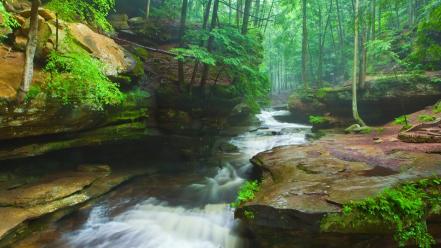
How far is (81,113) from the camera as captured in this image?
8.21 metres

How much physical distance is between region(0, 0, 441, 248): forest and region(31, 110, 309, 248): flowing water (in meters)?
0.05

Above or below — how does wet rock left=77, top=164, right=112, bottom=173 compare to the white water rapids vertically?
above

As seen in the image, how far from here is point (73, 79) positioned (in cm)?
739

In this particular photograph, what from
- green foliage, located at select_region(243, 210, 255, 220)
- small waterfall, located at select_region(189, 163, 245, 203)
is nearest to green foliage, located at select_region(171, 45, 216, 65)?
small waterfall, located at select_region(189, 163, 245, 203)

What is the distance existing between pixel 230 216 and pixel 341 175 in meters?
3.33

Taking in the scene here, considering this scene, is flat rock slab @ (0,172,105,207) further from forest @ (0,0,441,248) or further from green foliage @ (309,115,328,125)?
green foliage @ (309,115,328,125)

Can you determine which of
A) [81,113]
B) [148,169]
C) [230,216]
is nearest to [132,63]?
[81,113]

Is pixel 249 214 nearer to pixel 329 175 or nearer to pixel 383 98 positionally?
pixel 329 175

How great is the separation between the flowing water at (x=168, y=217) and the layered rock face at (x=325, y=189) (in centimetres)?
164

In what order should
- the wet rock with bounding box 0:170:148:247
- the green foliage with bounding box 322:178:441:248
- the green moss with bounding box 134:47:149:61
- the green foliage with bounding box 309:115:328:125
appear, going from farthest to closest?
1. the green foliage with bounding box 309:115:328:125
2. the green moss with bounding box 134:47:149:61
3. the wet rock with bounding box 0:170:148:247
4. the green foliage with bounding box 322:178:441:248

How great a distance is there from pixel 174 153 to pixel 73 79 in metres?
6.99

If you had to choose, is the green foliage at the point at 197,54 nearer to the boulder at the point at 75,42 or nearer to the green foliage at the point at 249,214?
the boulder at the point at 75,42

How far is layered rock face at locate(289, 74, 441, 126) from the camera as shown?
46.1ft

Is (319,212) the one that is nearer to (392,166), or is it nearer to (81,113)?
(392,166)
